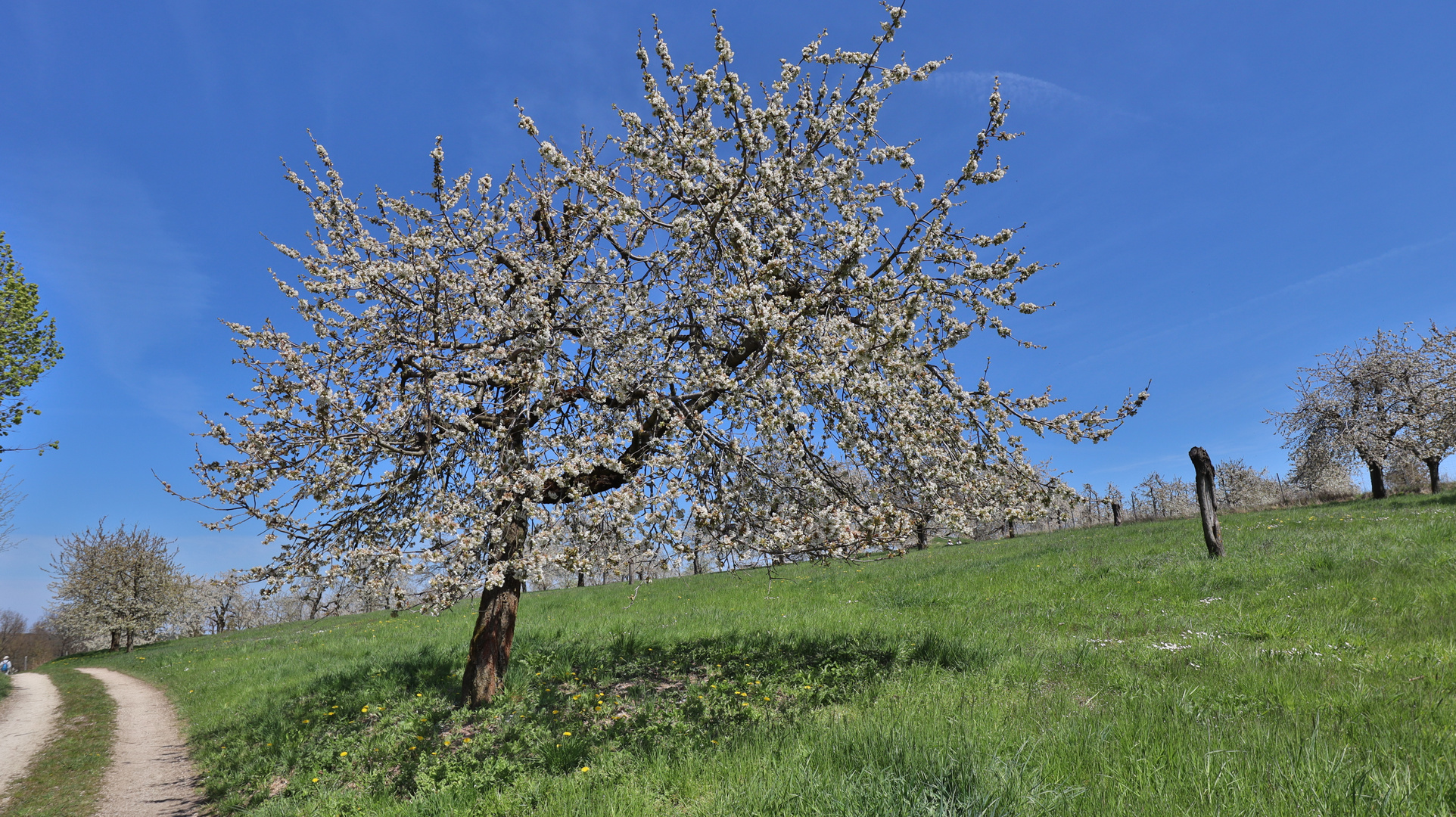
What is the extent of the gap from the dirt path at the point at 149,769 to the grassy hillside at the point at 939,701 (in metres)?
0.45

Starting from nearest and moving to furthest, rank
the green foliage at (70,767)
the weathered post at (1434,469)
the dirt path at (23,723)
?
the green foliage at (70,767)
the dirt path at (23,723)
the weathered post at (1434,469)

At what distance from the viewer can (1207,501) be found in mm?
14742

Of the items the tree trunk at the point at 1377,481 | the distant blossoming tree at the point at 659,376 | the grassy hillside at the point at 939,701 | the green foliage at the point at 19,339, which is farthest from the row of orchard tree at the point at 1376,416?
the green foliage at the point at 19,339

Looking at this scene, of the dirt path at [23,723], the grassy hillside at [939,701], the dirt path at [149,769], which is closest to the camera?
the grassy hillside at [939,701]

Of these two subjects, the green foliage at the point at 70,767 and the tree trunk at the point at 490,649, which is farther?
the tree trunk at the point at 490,649

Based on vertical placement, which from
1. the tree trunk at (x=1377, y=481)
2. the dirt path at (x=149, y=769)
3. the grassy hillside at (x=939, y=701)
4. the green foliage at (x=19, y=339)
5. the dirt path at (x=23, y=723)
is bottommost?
the dirt path at (x=23, y=723)

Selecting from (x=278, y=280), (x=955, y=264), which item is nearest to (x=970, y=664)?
(x=955, y=264)

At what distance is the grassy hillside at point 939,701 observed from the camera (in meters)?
4.02

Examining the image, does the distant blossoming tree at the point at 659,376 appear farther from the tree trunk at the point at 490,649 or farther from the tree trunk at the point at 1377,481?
the tree trunk at the point at 1377,481

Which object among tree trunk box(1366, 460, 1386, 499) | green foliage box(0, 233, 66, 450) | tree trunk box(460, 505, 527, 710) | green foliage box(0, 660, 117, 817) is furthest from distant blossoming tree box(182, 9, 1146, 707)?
tree trunk box(1366, 460, 1386, 499)

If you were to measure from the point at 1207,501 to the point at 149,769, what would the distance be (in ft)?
72.8

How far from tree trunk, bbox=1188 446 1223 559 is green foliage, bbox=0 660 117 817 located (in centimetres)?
2116

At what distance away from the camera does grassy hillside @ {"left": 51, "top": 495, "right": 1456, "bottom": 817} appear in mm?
4020

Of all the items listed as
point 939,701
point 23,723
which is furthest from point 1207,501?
point 23,723
